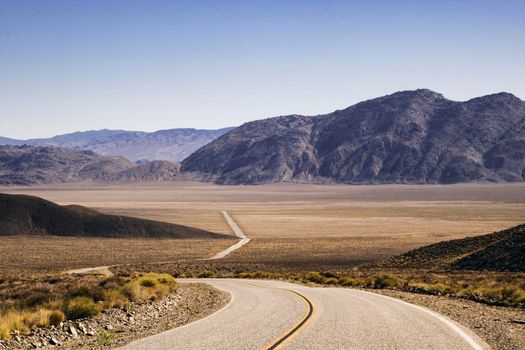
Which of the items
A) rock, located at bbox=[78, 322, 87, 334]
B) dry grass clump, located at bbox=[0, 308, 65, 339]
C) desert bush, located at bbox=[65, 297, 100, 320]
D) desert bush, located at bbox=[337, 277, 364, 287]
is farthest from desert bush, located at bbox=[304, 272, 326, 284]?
dry grass clump, located at bbox=[0, 308, 65, 339]

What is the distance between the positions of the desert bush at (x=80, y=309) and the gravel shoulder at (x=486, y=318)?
385 inches

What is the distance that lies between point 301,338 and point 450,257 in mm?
37042

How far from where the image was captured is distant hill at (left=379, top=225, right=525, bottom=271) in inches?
1469

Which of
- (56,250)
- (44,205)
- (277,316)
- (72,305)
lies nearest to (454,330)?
(277,316)

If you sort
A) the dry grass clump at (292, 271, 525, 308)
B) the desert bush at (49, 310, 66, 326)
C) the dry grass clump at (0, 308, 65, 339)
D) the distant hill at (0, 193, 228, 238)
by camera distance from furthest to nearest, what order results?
the distant hill at (0, 193, 228, 238)
the dry grass clump at (292, 271, 525, 308)
the desert bush at (49, 310, 66, 326)
the dry grass clump at (0, 308, 65, 339)

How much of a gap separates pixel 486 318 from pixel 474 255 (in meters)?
27.2

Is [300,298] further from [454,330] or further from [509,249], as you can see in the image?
[509,249]

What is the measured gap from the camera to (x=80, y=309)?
651 inches

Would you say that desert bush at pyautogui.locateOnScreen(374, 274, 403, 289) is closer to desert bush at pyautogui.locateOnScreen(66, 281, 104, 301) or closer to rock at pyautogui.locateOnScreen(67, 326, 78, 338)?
desert bush at pyautogui.locateOnScreen(66, 281, 104, 301)

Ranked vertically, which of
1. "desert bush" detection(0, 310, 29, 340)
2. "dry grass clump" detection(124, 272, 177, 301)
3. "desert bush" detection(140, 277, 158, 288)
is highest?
"desert bush" detection(0, 310, 29, 340)

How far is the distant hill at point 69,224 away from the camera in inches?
3506

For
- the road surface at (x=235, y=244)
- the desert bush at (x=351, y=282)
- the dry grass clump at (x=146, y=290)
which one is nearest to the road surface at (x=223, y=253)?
the road surface at (x=235, y=244)

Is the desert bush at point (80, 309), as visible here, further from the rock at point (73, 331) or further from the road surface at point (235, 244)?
the road surface at point (235, 244)

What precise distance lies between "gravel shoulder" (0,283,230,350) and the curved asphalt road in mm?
845
